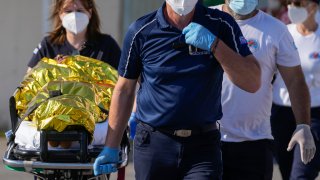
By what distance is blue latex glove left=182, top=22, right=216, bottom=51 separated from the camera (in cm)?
454

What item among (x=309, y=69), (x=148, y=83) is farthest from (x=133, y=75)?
(x=309, y=69)

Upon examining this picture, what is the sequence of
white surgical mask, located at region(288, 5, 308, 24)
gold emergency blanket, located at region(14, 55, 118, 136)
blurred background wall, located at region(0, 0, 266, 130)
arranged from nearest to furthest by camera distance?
1. gold emergency blanket, located at region(14, 55, 118, 136)
2. white surgical mask, located at region(288, 5, 308, 24)
3. blurred background wall, located at region(0, 0, 266, 130)

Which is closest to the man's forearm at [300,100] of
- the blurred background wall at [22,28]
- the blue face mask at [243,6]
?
the blue face mask at [243,6]

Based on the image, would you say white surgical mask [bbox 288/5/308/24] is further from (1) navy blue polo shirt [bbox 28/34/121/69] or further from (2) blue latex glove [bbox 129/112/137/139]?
(2) blue latex glove [bbox 129/112/137/139]

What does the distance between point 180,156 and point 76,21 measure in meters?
1.98

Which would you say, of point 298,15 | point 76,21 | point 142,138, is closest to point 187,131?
point 142,138

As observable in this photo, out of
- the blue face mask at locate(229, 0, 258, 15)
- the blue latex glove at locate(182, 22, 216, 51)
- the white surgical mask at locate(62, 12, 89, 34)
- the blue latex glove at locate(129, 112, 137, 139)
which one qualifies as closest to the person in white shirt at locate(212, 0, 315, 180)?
the blue face mask at locate(229, 0, 258, 15)

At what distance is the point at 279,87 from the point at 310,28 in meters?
0.52

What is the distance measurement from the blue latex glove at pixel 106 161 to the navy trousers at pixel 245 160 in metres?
0.84

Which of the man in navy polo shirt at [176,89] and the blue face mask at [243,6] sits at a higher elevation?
the blue face mask at [243,6]

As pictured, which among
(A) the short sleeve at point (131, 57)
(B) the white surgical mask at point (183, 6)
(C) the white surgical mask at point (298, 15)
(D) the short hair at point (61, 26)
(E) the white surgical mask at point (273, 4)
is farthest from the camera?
(E) the white surgical mask at point (273, 4)

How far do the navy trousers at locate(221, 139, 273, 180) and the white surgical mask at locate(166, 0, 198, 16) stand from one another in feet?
3.57

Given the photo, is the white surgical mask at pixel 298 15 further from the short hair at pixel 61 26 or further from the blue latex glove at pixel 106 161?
the blue latex glove at pixel 106 161

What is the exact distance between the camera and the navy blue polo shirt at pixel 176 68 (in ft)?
15.5
